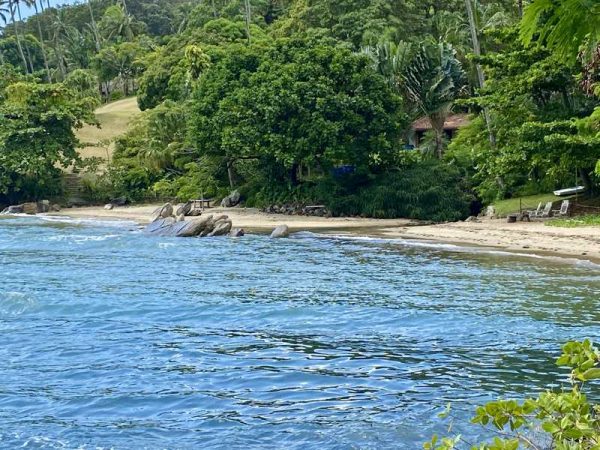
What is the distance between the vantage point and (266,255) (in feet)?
80.1

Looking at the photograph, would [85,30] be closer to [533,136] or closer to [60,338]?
[533,136]

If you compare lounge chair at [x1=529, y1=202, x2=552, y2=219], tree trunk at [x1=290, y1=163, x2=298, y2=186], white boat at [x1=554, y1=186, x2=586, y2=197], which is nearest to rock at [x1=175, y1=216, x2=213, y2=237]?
tree trunk at [x1=290, y1=163, x2=298, y2=186]

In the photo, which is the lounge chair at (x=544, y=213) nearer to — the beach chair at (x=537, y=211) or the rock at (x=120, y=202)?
the beach chair at (x=537, y=211)

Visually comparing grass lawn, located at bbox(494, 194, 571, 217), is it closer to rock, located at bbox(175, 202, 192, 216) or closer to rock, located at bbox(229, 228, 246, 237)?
rock, located at bbox(229, 228, 246, 237)

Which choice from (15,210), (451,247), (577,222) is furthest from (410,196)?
(15,210)

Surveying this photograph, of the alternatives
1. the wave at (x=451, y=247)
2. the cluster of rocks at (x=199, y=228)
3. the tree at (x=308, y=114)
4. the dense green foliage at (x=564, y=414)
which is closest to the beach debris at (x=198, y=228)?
the cluster of rocks at (x=199, y=228)

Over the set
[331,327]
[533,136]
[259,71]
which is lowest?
[331,327]

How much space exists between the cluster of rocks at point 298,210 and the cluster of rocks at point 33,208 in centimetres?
1561

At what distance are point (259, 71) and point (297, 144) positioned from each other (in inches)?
182

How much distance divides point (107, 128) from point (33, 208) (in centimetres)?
1858

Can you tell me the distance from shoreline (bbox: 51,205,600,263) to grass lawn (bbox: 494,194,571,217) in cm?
97

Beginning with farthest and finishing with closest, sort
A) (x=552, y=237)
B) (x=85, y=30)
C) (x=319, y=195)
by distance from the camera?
(x=85, y=30), (x=319, y=195), (x=552, y=237)

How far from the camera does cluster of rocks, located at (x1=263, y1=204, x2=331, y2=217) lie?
3584 cm

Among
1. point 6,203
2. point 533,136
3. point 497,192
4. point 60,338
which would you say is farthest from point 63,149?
point 60,338
